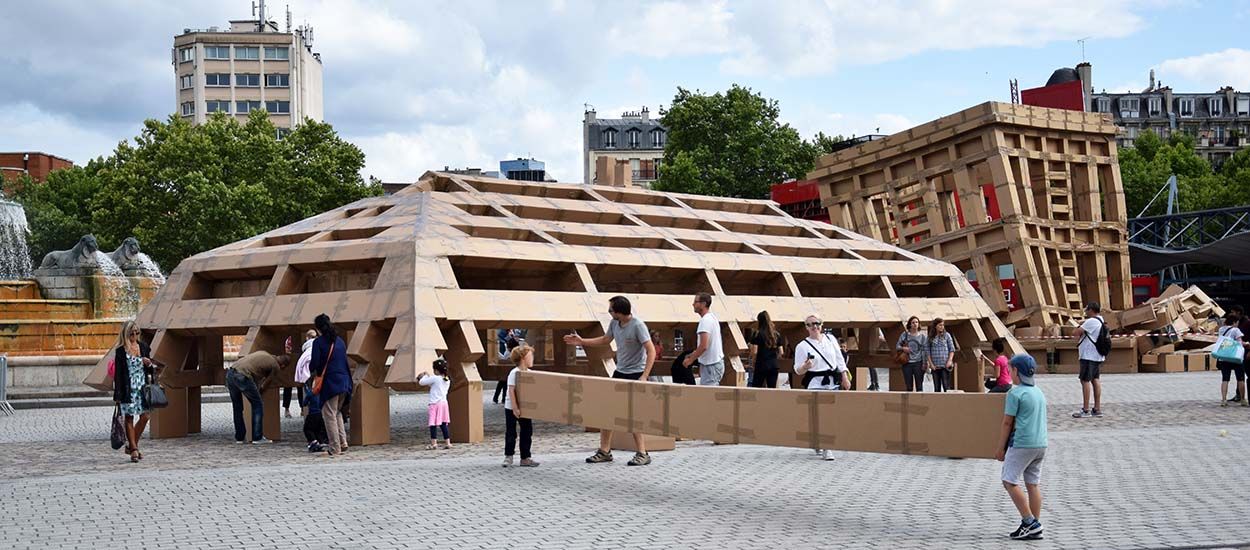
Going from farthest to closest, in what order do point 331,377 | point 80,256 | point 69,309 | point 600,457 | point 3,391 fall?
point 80,256
point 69,309
point 3,391
point 331,377
point 600,457

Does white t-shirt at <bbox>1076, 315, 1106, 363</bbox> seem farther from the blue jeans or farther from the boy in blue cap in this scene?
the blue jeans

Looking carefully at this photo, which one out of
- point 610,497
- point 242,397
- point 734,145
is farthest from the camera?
point 734,145

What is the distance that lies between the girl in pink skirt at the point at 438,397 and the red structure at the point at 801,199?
35471 mm

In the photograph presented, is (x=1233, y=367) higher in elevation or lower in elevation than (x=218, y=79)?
lower

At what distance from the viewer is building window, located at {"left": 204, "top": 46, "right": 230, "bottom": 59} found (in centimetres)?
10700

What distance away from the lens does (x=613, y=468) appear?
43.0ft

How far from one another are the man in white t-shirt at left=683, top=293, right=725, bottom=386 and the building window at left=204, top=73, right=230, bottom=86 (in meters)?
101

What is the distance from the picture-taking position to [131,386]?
48.0ft

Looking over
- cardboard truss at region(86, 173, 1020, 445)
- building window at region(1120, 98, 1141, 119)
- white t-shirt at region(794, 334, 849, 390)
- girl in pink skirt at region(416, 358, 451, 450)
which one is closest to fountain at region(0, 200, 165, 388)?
cardboard truss at region(86, 173, 1020, 445)

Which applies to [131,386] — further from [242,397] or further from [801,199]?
[801,199]

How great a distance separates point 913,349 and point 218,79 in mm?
98148

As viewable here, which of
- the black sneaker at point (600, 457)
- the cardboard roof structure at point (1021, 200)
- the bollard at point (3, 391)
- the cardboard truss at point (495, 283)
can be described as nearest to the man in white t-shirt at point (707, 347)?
the black sneaker at point (600, 457)

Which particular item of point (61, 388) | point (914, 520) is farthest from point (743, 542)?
point (61, 388)

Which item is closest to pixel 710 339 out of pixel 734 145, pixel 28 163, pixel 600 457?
pixel 600 457
